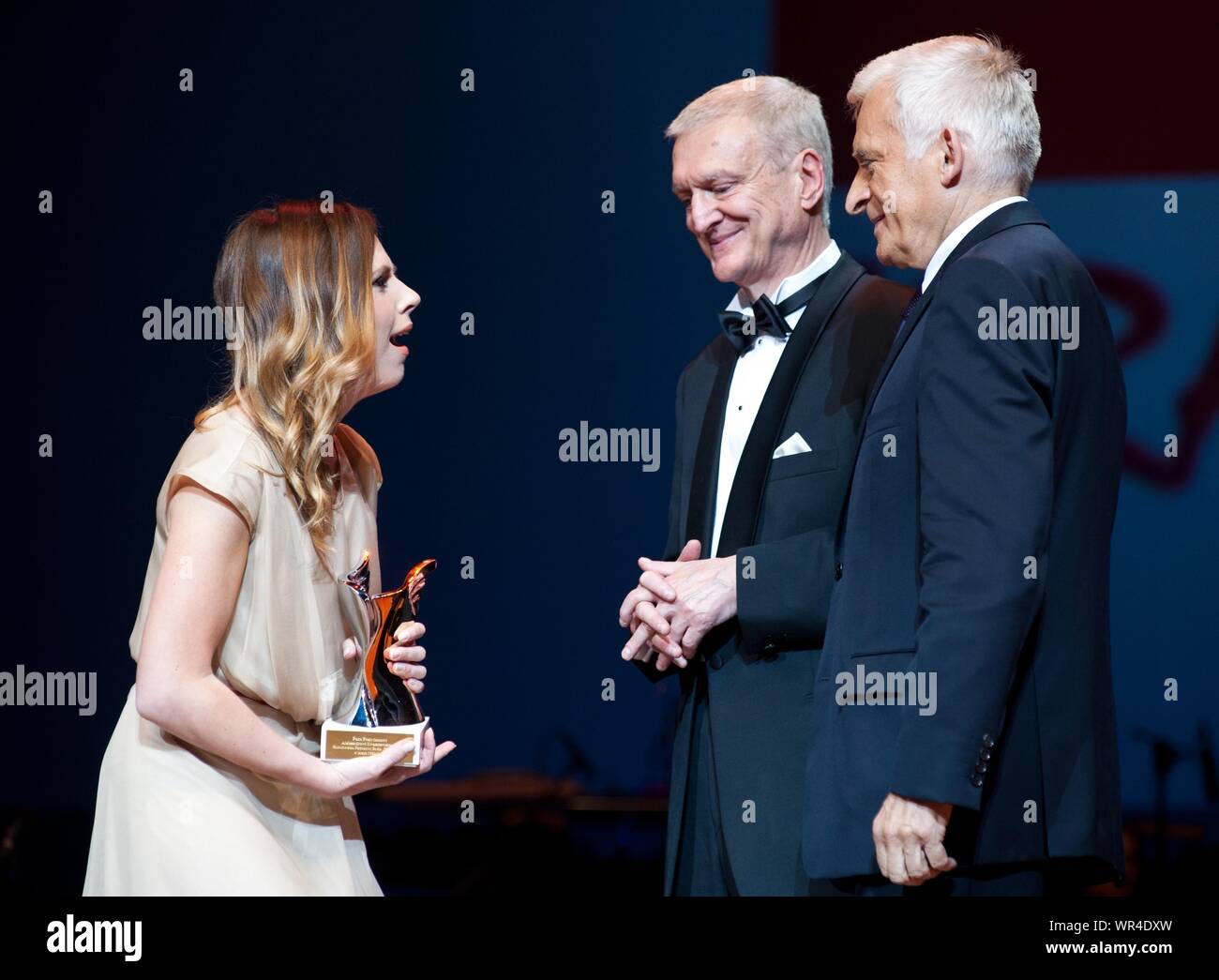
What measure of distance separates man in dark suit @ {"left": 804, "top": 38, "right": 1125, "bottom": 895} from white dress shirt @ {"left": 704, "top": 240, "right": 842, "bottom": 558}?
0.42 m

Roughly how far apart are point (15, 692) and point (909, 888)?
269 centimetres

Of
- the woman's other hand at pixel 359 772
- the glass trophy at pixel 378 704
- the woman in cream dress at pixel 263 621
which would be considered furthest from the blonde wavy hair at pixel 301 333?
the woman's other hand at pixel 359 772

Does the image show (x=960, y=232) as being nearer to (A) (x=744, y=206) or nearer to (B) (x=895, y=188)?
(B) (x=895, y=188)

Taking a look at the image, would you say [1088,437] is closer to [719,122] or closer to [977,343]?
[977,343]

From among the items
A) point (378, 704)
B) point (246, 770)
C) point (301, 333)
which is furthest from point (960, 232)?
point (246, 770)

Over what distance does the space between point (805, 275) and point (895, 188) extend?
474mm

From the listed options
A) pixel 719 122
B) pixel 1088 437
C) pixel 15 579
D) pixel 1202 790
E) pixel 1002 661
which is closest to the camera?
pixel 1002 661

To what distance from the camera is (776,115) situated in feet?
8.34

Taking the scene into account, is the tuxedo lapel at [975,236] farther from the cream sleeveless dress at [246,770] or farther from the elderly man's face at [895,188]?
the cream sleeveless dress at [246,770]

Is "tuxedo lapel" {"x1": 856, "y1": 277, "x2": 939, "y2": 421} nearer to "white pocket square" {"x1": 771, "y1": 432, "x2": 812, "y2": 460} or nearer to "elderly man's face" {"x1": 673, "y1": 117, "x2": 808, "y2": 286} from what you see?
"white pocket square" {"x1": 771, "y1": 432, "x2": 812, "y2": 460}

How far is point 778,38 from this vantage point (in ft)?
12.2

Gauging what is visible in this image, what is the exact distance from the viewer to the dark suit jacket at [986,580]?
1688 mm

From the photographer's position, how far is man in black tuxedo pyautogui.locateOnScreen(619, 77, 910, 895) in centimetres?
221
